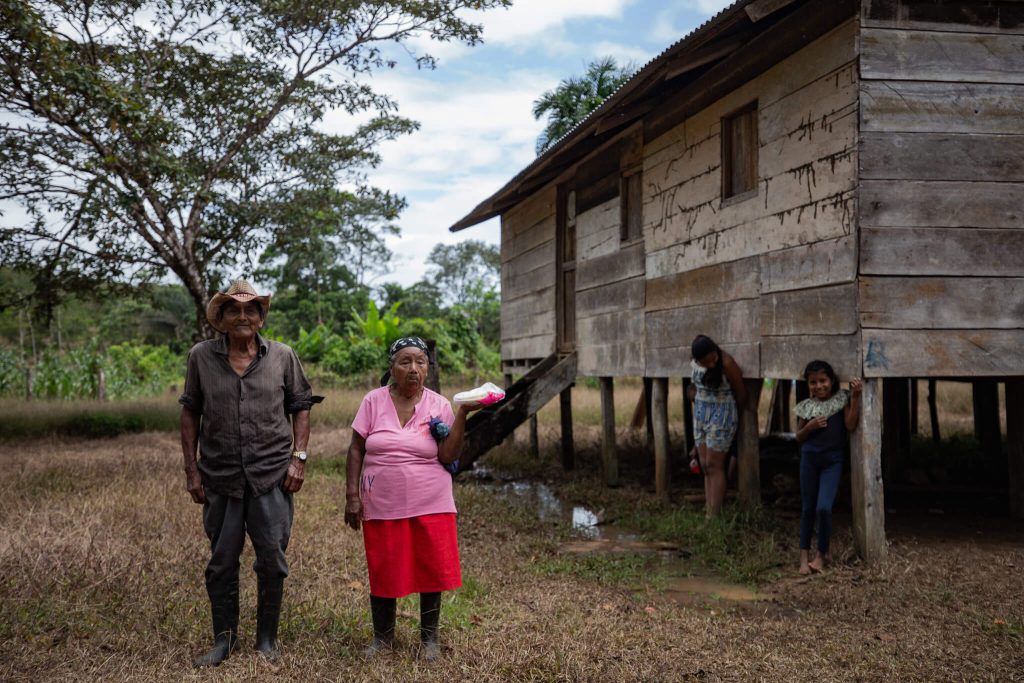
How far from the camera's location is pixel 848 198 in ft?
20.7

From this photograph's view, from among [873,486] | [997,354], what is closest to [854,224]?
[997,354]

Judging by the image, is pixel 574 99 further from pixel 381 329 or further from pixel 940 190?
pixel 940 190

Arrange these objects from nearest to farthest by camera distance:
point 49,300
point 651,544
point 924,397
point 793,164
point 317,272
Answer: point 793,164 → point 651,544 → point 49,300 → point 924,397 → point 317,272

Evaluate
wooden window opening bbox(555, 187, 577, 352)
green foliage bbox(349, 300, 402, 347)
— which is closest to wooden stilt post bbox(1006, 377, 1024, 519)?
wooden window opening bbox(555, 187, 577, 352)

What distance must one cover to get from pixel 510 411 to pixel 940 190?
14.8 feet

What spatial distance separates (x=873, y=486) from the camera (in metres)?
6.21

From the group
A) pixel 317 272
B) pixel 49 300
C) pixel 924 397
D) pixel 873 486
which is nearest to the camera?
pixel 873 486

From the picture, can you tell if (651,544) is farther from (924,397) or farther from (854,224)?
(924,397)

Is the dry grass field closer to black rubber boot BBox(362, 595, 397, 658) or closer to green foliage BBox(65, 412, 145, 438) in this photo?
black rubber boot BBox(362, 595, 397, 658)

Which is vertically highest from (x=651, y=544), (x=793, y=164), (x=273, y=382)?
(x=793, y=164)

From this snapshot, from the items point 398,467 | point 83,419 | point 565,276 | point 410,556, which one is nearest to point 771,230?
point 398,467

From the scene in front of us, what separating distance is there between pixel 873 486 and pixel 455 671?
364 cm

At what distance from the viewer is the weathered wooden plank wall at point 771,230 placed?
6414 mm

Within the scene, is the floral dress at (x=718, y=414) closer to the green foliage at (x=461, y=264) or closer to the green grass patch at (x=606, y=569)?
the green grass patch at (x=606, y=569)
